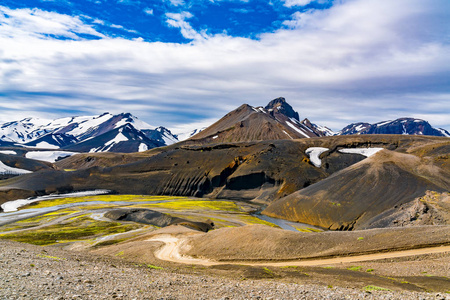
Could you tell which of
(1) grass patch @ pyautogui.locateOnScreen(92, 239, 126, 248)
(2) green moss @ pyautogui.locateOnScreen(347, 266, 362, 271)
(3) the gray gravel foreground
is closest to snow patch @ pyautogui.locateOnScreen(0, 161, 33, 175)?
(1) grass patch @ pyautogui.locateOnScreen(92, 239, 126, 248)

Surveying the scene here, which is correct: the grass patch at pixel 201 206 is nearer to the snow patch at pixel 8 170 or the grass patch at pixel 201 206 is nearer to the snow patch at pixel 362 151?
the snow patch at pixel 362 151

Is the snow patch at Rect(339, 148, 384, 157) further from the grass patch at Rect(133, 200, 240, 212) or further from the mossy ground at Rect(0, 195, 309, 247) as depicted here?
the grass patch at Rect(133, 200, 240, 212)

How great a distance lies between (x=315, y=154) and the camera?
5453 inches

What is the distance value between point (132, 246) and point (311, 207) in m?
51.2

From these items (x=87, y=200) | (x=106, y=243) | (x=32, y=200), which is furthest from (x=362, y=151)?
(x=32, y=200)

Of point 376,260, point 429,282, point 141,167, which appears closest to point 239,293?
point 429,282

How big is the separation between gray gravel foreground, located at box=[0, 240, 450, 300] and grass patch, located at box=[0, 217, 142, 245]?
130ft

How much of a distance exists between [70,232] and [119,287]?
5204cm

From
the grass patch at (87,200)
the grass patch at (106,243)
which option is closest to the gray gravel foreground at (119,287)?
the grass patch at (106,243)

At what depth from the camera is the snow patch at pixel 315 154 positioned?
13162cm

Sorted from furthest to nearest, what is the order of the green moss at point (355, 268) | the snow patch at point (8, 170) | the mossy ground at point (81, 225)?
1. the snow patch at point (8, 170)
2. the mossy ground at point (81, 225)
3. the green moss at point (355, 268)

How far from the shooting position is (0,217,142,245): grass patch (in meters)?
54.8

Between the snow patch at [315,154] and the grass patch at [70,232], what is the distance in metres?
84.8

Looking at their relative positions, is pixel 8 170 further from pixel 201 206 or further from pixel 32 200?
pixel 201 206
